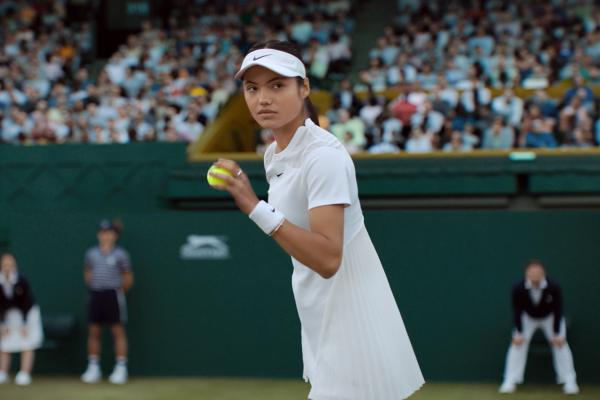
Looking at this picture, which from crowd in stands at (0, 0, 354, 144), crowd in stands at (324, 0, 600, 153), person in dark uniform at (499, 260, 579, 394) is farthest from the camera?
crowd in stands at (0, 0, 354, 144)

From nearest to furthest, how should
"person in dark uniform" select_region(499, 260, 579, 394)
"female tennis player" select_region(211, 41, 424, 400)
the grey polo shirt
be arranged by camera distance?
"female tennis player" select_region(211, 41, 424, 400), "person in dark uniform" select_region(499, 260, 579, 394), the grey polo shirt

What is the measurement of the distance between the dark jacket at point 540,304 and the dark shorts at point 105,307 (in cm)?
407

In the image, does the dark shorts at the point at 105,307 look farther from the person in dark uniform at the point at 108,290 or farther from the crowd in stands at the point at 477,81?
the crowd in stands at the point at 477,81

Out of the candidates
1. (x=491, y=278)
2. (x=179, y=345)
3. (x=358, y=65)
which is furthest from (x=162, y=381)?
(x=358, y=65)

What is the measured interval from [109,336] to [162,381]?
2.75ft

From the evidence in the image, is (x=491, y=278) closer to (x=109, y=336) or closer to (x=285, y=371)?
(x=285, y=371)

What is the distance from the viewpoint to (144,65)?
18.0m

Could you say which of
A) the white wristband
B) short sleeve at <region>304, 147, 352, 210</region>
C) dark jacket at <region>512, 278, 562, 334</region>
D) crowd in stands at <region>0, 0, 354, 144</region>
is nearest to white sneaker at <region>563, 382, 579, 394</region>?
dark jacket at <region>512, 278, 562, 334</region>

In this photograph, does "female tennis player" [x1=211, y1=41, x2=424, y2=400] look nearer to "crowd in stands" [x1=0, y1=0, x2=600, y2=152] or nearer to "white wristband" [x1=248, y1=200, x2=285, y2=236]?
"white wristband" [x1=248, y1=200, x2=285, y2=236]

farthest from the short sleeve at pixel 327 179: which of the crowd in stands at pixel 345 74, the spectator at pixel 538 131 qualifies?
the spectator at pixel 538 131

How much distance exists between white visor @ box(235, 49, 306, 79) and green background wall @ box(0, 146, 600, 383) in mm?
7671

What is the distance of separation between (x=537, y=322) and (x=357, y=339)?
23.5 ft

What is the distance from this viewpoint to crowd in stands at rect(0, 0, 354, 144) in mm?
14875

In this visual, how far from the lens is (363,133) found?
13.3 metres
